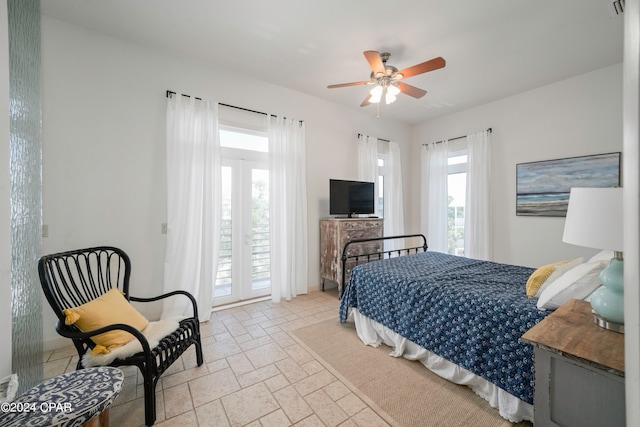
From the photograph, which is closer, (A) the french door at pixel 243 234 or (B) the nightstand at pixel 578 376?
(B) the nightstand at pixel 578 376

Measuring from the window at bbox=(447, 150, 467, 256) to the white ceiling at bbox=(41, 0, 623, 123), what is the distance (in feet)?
4.61

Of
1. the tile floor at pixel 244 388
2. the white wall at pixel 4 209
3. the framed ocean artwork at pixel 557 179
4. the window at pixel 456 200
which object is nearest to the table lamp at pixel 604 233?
the tile floor at pixel 244 388

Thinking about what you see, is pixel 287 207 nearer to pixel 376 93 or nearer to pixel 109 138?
pixel 376 93

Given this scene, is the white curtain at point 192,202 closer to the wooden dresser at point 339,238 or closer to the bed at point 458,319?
the wooden dresser at point 339,238

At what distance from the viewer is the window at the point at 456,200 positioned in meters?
4.44

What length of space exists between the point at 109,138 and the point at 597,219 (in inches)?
143

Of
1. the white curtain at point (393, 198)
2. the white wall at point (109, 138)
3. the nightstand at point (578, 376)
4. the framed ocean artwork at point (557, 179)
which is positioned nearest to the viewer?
the nightstand at point (578, 376)

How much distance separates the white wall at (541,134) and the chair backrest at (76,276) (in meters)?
4.81

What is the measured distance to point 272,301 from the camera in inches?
137

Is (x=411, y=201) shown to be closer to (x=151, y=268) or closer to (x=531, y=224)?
(x=531, y=224)

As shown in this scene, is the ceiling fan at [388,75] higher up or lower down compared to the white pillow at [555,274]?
higher up

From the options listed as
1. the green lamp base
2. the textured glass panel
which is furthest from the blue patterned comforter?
the textured glass panel

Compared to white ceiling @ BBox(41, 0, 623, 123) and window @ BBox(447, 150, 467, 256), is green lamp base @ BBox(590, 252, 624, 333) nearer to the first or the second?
white ceiling @ BBox(41, 0, 623, 123)

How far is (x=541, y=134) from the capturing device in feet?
11.7
